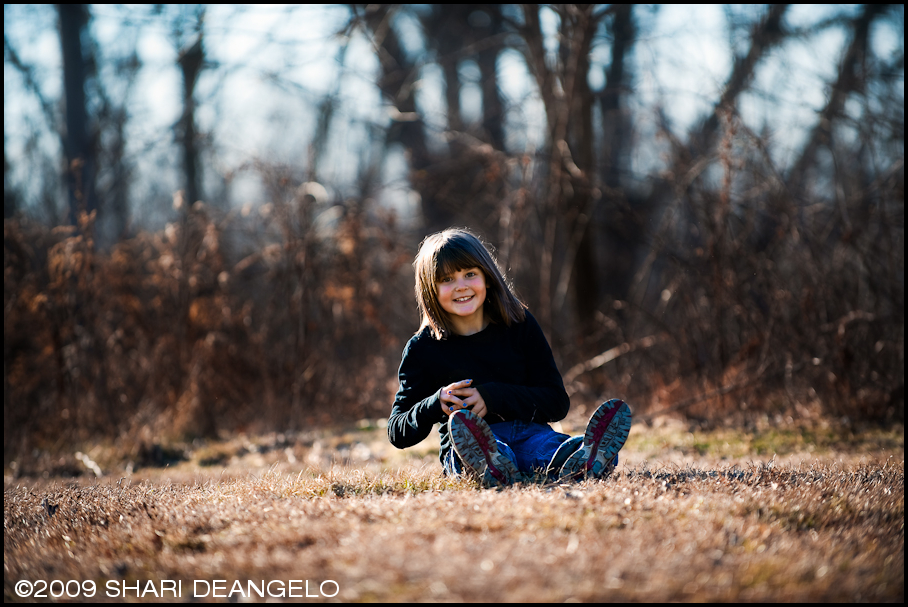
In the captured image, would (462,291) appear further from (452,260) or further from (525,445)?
(525,445)

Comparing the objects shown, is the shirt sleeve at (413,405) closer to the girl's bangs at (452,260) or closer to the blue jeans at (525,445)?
the blue jeans at (525,445)

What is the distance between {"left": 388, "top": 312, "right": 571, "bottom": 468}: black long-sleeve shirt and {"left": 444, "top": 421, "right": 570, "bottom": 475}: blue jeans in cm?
5

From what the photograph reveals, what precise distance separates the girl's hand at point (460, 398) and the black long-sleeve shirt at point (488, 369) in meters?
0.24

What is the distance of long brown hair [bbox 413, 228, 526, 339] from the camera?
3785 millimetres

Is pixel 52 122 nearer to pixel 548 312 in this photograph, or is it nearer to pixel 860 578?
pixel 548 312

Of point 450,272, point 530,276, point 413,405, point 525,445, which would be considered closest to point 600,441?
point 525,445

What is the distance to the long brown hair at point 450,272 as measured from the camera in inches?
149

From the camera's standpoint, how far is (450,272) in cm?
377

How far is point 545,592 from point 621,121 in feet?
50.4

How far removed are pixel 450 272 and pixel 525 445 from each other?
0.97 metres

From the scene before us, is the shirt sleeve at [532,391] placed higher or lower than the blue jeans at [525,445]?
higher

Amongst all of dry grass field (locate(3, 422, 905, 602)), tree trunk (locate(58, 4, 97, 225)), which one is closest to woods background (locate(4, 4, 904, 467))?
tree trunk (locate(58, 4, 97, 225))

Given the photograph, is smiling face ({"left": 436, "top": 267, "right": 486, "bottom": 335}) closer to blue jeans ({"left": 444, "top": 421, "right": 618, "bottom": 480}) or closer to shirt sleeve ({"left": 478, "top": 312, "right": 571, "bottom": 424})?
shirt sleeve ({"left": 478, "top": 312, "right": 571, "bottom": 424})

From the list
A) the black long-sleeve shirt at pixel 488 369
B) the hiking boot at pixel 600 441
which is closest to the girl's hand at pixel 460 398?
the black long-sleeve shirt at pixel 488 369
